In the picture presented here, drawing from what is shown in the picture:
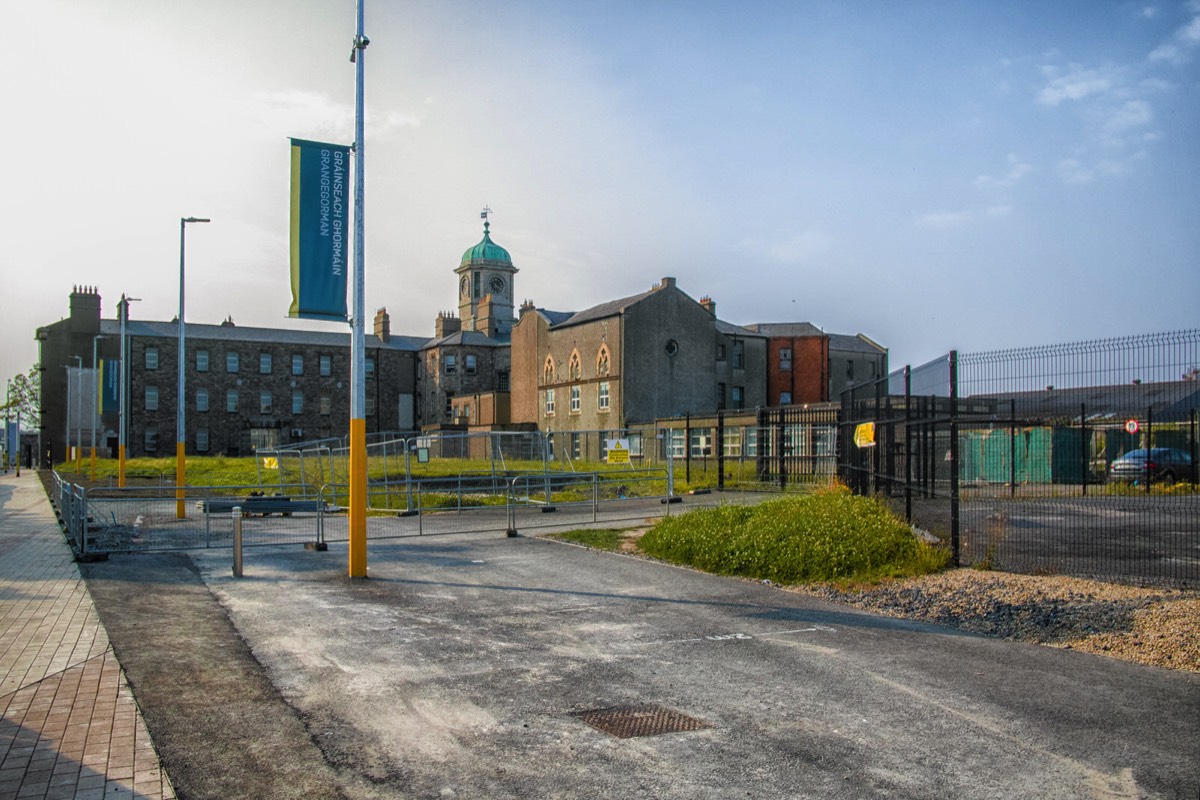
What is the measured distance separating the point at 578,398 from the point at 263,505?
36.9 metres

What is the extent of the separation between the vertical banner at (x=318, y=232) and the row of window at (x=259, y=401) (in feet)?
230

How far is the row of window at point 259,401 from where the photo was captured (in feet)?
248

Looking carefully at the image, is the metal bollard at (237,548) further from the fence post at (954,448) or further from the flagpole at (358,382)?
the fence post at (954,448)

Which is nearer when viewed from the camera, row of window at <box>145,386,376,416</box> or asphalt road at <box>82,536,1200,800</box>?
asphalt road at <box>82,536,1200,800</box>

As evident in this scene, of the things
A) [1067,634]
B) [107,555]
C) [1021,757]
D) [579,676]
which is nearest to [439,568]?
[107,555]

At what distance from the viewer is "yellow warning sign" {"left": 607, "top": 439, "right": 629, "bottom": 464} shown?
23734 mm

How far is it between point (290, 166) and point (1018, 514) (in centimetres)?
1544

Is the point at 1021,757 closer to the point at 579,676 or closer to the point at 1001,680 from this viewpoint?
the point at 1001,680

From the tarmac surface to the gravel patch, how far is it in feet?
1.23

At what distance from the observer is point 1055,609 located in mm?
9383

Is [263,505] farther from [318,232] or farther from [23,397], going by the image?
[23,397]

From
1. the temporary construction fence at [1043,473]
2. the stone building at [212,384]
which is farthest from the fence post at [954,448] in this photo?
the stone building at [212,384]

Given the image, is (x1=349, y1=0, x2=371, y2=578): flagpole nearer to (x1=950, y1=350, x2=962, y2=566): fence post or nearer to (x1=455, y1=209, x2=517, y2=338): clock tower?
(x1=950, y1=350, x2=962, y2=566): fence post

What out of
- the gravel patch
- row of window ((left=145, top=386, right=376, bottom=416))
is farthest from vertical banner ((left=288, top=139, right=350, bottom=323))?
row of window ((left=145, top=386, right=376, bottom=416))
